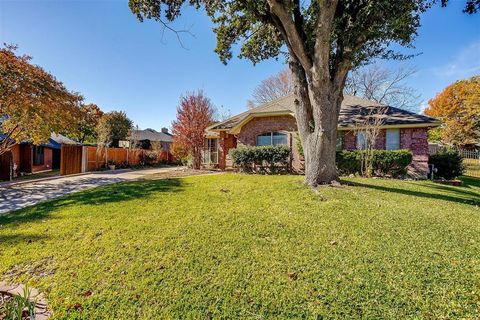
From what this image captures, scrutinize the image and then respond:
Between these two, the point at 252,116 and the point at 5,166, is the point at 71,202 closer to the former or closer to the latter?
the point at 252,116

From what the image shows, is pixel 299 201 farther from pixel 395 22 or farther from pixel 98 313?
pixel 395 22

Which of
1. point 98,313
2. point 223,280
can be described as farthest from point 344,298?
point 98,313

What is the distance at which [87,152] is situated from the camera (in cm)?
1864

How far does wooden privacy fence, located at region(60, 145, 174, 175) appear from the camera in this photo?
16.8m

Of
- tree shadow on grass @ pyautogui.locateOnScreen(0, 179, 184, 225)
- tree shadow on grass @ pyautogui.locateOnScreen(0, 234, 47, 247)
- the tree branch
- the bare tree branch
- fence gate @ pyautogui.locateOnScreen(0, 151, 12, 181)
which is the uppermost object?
the bare tree branch

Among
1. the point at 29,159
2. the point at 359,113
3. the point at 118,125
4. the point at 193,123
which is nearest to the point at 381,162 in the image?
the point at 359,113

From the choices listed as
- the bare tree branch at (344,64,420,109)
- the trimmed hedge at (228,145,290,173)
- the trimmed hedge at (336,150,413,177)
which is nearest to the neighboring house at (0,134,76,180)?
the trimmed hedge at (228,145,290,173)

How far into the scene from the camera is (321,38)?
6918 millimetres

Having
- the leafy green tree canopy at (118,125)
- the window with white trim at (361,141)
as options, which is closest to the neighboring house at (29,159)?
the leafy green tree canopy at (118,125)

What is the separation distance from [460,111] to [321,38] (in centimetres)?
3769

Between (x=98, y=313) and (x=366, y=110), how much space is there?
1645 cm

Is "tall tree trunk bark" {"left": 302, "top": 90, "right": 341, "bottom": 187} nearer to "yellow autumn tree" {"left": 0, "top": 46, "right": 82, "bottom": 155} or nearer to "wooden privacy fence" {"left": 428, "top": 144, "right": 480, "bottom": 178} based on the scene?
"yellow autumn tree" {"left": 0, "top": 46, "right": 82, "bottom": 155}

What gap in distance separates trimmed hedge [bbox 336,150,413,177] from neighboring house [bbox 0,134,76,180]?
1790 cm

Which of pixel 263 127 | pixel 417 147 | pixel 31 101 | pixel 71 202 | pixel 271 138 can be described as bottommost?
pixel 71 202
